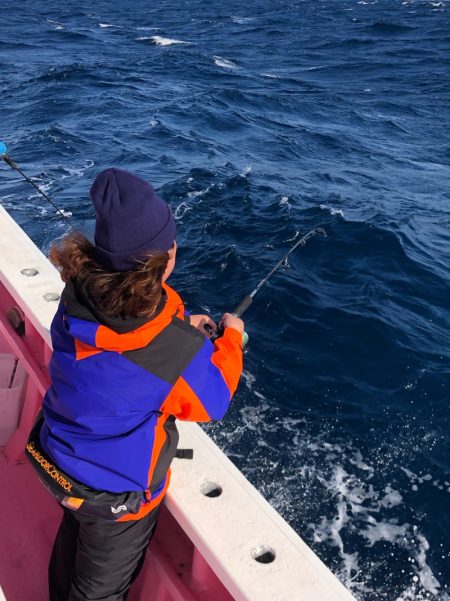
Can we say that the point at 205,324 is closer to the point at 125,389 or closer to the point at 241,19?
the point at 125,389

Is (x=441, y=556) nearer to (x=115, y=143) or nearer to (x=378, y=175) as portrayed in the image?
(x=378, y=175)

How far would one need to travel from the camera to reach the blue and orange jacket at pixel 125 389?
1741mm

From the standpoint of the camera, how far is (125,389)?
1.77 metres

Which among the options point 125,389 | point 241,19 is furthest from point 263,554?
point 241,19

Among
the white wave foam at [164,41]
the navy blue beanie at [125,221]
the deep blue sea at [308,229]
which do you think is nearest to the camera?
the navy blue beanie at [125,221]

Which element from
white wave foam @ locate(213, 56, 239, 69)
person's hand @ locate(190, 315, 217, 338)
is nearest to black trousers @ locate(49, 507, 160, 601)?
person's hand @ locate(190, 315, 217, 338)

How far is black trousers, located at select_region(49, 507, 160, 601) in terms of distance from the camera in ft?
6.59

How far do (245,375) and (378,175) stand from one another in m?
6.11

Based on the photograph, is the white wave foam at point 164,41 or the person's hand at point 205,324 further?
the white wave foam at point 164,41

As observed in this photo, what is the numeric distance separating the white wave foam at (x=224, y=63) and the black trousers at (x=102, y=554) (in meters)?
18.5

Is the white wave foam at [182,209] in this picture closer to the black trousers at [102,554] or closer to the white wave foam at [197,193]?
the white wave foam at [197,193]

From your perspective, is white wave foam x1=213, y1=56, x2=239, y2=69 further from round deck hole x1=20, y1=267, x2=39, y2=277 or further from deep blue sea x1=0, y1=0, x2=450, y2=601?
round deck hole x1=20, y1=267, x2=39, y2=277

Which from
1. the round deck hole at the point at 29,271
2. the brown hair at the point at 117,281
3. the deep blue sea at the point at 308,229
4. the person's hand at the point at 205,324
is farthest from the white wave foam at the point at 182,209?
the brown hair at the point at 117,281

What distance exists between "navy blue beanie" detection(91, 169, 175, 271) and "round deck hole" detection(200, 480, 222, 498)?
89 centimetres
